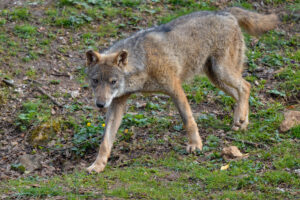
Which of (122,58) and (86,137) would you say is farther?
(86,137)

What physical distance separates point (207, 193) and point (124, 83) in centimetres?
244

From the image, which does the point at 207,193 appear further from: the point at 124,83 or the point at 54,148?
the point at 54,148

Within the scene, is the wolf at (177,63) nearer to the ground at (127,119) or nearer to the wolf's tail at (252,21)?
the wolf's tail at (252,21)

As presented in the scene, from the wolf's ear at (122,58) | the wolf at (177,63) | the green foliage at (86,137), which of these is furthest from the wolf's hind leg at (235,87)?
the green foliage at (86,137)

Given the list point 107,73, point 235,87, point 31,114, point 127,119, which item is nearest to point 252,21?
point 235,87

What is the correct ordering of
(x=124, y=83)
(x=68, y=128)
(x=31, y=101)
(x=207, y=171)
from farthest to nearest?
(x=31, y=101)
(x=68, y=128)
(x=124, y=83)
(x=207, y=171)

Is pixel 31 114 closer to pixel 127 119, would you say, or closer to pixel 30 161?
pixel 30 161

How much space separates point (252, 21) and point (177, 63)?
228 centimetres

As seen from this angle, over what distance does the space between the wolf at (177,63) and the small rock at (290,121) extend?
75cm

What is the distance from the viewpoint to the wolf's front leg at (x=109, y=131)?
6.95 meters

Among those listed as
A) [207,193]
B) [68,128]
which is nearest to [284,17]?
[68,128]

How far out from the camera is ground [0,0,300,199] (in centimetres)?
590

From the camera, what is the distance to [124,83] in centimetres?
722

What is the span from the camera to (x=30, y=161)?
7359 millimetres
